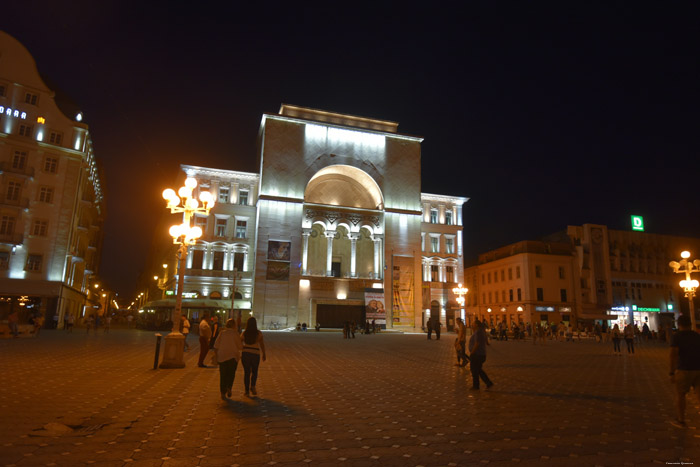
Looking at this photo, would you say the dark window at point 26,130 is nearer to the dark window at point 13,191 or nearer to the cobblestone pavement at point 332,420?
the dark window at point 13,191

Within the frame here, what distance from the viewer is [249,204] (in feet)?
168

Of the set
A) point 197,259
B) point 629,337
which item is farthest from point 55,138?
point 629,337

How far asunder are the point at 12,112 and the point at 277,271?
26.7 m

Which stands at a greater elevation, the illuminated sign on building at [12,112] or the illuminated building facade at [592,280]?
the illuminated sign on building at [12,112]

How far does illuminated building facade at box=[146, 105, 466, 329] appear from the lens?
48031mm

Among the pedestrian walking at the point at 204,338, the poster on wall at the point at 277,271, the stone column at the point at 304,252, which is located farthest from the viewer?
the stone column at the point at 304,252

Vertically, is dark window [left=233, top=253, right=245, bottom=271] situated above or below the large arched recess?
below

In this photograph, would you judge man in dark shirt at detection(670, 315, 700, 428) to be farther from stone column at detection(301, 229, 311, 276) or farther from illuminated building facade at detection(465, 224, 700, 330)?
illuminated building facade at detection(465, 224, 700, 330)

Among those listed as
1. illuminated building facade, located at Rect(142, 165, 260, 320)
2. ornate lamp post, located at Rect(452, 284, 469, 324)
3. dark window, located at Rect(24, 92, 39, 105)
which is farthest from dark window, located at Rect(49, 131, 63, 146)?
ornate lamp post, located at Rect(452, 284, 469, 324)

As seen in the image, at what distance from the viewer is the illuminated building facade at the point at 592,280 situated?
2148 inches

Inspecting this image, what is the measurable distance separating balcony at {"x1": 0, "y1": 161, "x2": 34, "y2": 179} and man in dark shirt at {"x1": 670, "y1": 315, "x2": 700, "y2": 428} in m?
43.0

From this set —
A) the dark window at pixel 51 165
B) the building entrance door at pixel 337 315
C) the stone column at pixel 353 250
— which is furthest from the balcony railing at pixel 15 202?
the stone column at pixel 353 250

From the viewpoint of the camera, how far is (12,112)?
35.9 metres

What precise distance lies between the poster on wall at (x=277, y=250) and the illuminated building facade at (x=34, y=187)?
18.1 metres
